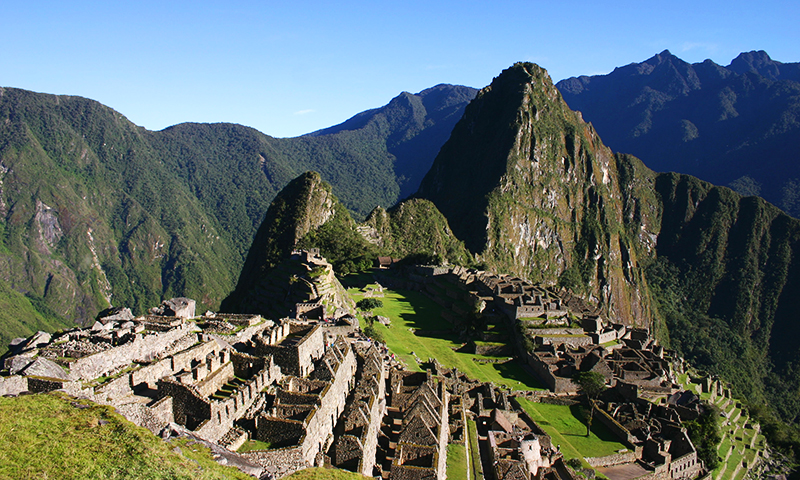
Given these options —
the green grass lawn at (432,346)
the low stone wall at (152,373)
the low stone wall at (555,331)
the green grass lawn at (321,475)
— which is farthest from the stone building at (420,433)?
the low stone wall at (555,331)

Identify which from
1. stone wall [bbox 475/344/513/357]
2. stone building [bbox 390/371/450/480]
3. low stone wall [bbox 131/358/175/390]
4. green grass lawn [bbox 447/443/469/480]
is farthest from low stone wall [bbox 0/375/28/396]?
stone wall [bbox 475/344/513/357]

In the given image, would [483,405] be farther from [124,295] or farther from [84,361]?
[124,295]

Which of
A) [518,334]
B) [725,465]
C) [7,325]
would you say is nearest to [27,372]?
[518,334]

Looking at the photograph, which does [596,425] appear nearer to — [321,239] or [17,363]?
[17,363]

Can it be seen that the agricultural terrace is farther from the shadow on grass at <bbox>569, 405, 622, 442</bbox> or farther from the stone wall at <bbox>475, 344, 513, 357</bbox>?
the stone wall at <bbox>475, 344, 513, 357</bbox>

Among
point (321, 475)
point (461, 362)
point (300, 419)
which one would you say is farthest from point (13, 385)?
point (461, 362)

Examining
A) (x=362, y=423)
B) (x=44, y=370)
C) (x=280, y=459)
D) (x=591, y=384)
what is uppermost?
(x=44, y=370)
